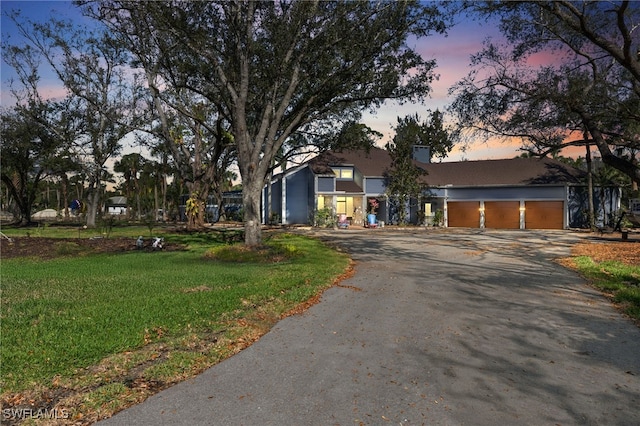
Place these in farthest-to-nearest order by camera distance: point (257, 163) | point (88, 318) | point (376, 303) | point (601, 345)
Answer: point (257, 163), point (376, 303), point (88, 318), point (601, 345)

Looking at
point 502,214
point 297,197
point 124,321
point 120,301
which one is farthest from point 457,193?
point 124,321

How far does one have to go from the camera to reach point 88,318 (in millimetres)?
6387

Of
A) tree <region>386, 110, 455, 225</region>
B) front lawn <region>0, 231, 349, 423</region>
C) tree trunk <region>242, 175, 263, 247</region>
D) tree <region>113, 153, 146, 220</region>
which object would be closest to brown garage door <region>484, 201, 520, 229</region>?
tree <region>386, 110, 455, 225</region>

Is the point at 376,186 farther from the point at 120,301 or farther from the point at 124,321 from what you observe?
the point at 124,321

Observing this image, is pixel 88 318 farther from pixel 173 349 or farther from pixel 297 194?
pixel 297 194

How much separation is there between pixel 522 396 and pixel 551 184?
3344 cm

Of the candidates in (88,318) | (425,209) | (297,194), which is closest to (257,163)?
(88,318)

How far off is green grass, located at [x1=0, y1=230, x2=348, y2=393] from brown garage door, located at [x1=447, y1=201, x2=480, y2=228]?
25871mm

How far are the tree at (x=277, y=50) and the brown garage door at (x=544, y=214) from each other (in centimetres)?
2221

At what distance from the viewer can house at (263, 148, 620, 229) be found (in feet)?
110

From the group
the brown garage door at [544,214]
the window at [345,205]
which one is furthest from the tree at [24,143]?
the brown garage door at [544,214]

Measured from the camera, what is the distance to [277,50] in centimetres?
1534

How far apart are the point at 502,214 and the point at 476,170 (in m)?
5.13

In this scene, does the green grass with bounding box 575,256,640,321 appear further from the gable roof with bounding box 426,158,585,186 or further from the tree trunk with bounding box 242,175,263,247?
the gable roof with bounding box 426,158,585,186
